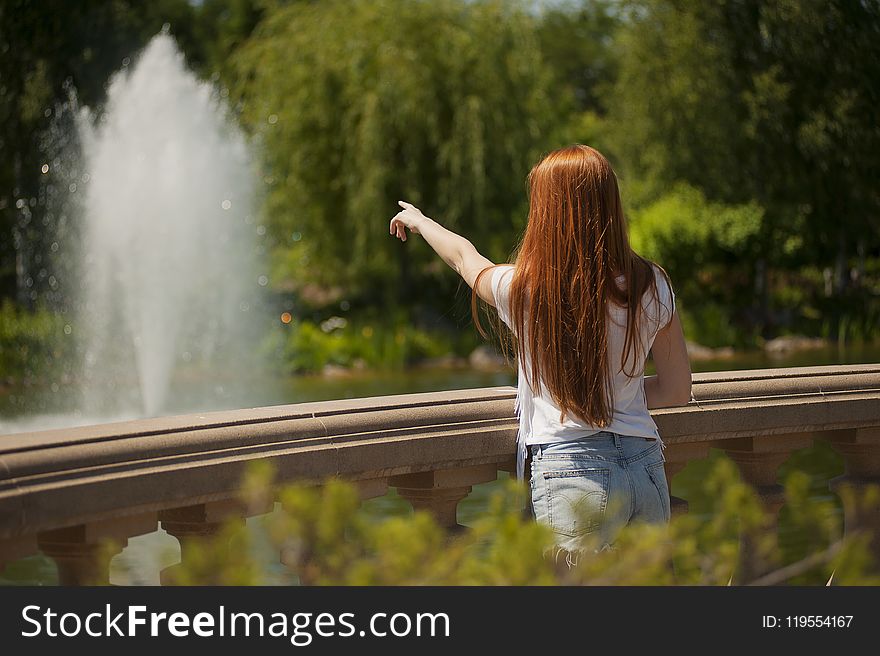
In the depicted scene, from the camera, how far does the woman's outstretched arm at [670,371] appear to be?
2.57 metres

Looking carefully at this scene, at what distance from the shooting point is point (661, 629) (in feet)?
6.92

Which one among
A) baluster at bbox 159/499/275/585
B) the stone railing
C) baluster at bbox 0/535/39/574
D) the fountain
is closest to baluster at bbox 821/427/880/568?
the stone railing

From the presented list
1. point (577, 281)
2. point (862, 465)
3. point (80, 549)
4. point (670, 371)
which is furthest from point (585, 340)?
point (862, 465)

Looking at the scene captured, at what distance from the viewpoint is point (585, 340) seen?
2455 mm

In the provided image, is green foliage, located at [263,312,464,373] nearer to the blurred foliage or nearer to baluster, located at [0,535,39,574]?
baluster, located at [0,535,39,574]

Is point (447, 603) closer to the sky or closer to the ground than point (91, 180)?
closer to the ground

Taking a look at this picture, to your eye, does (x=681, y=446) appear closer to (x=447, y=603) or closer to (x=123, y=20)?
(x=447, y=603)

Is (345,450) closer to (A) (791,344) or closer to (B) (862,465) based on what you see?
(B) (862,465)

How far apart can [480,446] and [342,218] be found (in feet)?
56.6

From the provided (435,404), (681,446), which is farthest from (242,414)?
(681,446)

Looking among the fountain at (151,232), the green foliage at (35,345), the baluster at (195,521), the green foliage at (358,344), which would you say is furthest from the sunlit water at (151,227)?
the baluster at (195,521)

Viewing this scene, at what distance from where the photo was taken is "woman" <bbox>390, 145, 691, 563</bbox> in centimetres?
246

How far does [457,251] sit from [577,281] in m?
0.32

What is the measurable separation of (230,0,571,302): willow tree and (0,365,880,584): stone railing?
50.6ft
